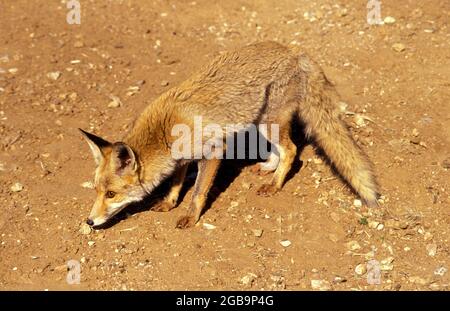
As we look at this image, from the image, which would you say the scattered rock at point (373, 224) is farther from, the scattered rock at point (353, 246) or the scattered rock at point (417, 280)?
the scattered rock at point (417, 280)

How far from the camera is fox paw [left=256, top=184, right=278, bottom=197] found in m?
7.45

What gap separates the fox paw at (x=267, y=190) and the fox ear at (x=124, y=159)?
66.5 inches

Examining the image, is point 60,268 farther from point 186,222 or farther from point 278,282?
point 278,282

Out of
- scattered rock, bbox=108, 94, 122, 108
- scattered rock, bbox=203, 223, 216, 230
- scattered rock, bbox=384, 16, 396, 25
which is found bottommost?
scattered rock, bbox=203, 223, 216, 230

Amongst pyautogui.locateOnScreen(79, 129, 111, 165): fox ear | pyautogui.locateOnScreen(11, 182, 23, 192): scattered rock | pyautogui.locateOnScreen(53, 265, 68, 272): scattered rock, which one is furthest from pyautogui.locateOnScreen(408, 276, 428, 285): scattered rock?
pyautogui.locateOnScreen(11, 182, 23, 192): scattered rock

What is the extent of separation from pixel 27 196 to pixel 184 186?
6.44 feet

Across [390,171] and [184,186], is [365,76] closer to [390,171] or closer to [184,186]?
[390,171]

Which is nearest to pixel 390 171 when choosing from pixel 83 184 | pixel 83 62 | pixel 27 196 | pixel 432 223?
pixel 432 223

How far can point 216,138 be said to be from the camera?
6.89 metres

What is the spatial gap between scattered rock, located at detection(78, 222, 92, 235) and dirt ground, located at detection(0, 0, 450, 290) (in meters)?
0.04

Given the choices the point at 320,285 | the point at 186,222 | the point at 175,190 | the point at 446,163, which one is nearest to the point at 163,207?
the point at 175,190

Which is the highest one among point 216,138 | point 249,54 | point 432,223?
point 249,54

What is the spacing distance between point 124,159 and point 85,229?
1014 millimetres

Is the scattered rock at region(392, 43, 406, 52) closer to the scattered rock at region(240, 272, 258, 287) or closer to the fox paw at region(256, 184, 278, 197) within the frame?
the fox paw at region(256, 184, 278, 197)
